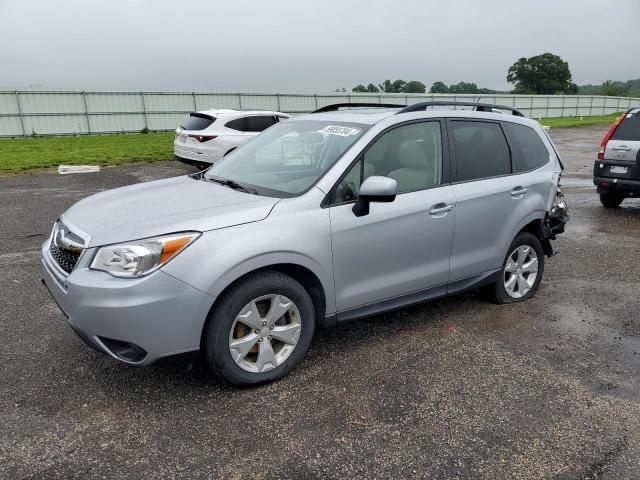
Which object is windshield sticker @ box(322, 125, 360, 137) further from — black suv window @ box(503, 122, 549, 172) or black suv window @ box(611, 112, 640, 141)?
black suv window @ box(611, 112, 640, 141)

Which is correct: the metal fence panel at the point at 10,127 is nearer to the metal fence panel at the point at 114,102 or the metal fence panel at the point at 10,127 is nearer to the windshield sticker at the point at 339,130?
the metal fence panel at the point at 114,102

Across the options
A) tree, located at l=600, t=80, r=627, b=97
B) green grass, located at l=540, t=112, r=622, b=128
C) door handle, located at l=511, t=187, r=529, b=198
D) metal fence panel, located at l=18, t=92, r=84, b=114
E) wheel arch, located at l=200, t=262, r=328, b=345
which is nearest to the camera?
wheel arch, located at l=200, t=262, r=328, b=345

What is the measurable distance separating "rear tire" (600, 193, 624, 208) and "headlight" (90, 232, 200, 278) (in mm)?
8663

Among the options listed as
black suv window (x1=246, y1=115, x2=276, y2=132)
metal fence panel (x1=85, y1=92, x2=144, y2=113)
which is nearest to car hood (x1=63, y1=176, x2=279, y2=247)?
black suv window (x1=246, y1=115, x2=276, y2=132)

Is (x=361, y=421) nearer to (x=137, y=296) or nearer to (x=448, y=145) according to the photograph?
(x=137, y=296)

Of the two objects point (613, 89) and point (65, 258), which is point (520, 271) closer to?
point (65, 258)

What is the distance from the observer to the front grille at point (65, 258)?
3.28 metres

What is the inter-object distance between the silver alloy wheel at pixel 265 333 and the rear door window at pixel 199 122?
33.9ft

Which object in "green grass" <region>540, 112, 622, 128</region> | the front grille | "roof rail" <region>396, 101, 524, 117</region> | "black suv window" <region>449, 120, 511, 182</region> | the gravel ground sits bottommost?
"green grass" <region>540, 112, 622, 128</region>

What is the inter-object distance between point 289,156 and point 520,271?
242cm

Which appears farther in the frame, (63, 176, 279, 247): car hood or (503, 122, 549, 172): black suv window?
(503, 122, 549, 172): black suv window

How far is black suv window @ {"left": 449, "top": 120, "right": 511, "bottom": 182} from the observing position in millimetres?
4395

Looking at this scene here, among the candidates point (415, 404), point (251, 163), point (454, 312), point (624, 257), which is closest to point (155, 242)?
point (251, 163)

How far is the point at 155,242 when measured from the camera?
9.96ft
